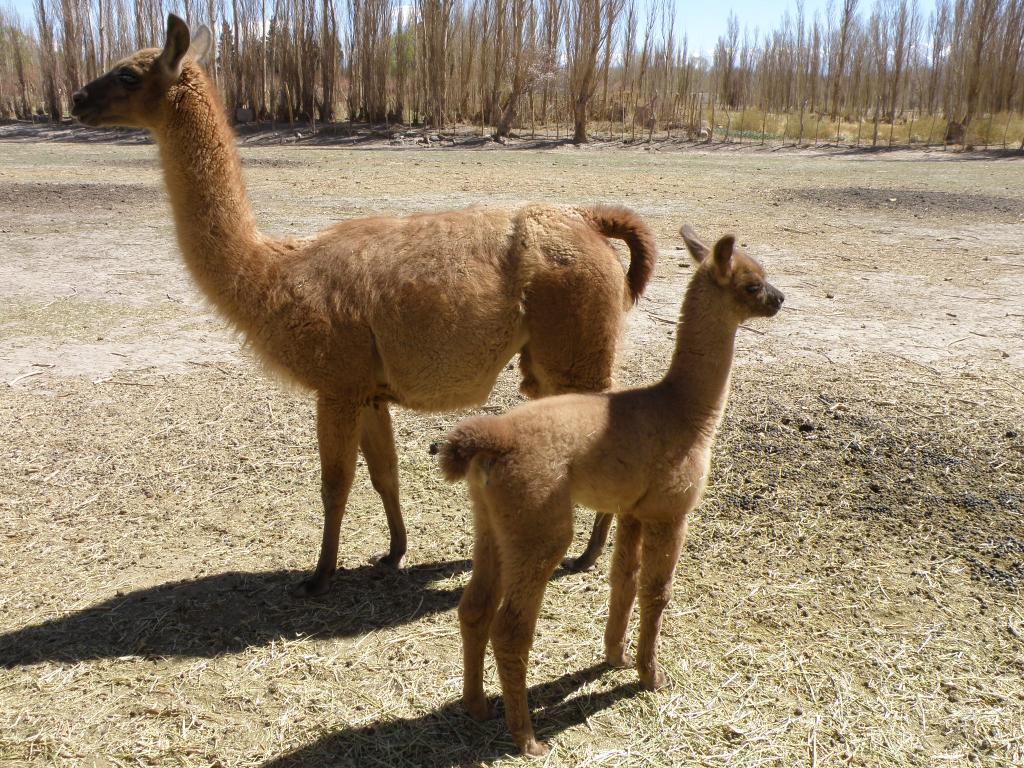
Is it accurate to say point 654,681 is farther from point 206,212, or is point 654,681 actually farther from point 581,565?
point 206,212

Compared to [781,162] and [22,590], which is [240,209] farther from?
[781,162]

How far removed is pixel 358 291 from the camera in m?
4.37

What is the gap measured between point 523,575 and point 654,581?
2.44 feet

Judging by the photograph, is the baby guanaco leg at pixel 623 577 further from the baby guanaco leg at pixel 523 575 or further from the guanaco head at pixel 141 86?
the guanaco head at pixel 141 86

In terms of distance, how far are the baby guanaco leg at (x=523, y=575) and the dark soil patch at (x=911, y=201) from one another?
1376 cm

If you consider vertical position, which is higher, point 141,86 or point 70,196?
point 141,86

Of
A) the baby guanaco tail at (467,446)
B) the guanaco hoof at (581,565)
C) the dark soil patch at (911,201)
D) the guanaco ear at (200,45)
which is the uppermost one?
the guanaco ear at (200,45)

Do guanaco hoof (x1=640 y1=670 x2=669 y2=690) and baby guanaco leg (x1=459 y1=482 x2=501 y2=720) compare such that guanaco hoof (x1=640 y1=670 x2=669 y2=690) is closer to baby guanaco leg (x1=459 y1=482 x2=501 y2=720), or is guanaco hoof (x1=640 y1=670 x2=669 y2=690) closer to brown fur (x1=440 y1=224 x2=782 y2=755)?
brown fur (x1=440 y1=224 x2=782 y2=755)

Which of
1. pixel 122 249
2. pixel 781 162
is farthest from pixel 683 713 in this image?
pixel 781 162

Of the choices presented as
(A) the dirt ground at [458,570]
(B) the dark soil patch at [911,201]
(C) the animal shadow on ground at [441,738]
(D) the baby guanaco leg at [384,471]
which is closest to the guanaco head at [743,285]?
(A) the dirt ground at [458,570]

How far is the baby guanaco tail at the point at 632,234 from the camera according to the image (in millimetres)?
4750

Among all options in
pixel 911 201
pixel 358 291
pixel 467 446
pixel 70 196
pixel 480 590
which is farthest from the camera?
pixel 911 201

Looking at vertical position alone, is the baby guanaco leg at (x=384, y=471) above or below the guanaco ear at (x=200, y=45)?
below

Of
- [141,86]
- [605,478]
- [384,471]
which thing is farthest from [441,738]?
Answer: [141,86]
